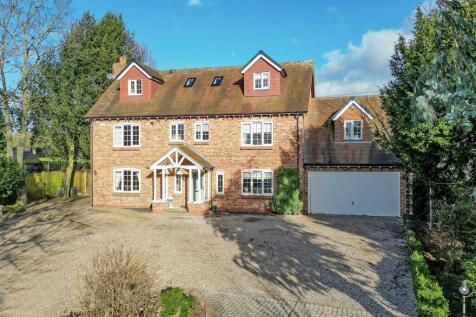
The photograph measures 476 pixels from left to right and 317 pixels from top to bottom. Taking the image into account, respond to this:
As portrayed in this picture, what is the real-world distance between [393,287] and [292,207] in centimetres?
1207

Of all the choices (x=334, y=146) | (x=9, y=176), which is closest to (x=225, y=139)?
(x=334, y=146)

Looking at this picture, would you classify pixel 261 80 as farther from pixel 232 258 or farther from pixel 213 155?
pixel 232 258

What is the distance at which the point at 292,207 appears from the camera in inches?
886

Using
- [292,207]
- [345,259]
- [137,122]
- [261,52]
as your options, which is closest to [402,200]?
[292,207]

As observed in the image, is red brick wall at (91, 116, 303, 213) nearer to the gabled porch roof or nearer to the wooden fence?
the gabled porch roof

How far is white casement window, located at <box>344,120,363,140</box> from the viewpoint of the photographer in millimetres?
23484

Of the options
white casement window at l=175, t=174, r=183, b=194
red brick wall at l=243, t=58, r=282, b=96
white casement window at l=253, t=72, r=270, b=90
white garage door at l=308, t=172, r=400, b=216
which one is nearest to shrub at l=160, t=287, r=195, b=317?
white garage door at l=308, t=172, r=400, b=216

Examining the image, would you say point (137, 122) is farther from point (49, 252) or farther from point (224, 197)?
point (49, 252)

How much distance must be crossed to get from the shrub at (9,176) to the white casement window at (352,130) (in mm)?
22201

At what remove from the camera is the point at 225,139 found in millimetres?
24125

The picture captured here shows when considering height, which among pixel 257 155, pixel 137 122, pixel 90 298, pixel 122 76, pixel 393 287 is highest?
pixel 122 76

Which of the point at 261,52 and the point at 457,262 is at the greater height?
the point at 261,52

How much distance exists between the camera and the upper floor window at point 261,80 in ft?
79.8

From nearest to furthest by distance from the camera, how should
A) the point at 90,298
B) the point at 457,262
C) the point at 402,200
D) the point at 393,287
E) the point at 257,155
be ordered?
the point at 90,298 < the point at 393,287 < the point at 457,262 < the point at 402,200 < the point at 257,155
